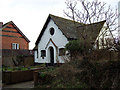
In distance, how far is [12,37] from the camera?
2684 centimetres

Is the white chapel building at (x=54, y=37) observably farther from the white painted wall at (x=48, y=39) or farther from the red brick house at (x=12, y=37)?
the red brick house at (x=12, y=37)

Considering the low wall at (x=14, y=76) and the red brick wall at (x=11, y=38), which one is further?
the red brick wall at (x=11, y=38)

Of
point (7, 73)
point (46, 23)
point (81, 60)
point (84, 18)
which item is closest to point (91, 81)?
point (81, 60)

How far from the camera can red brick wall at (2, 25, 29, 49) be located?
25.5 meters

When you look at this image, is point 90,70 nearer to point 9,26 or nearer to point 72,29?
point 72,29

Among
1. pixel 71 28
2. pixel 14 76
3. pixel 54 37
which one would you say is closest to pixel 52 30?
pixel 54 37

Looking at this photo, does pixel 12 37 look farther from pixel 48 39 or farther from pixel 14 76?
pixel 14 76

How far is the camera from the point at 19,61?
20172 mm

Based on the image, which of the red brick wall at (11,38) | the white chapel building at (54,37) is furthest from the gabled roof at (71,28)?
the red brick wall at (11,38)

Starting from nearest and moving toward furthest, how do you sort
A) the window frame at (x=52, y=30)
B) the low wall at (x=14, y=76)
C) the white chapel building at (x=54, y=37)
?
the low wall at (x=14, y=76) → the white chapel building at (x=54, y=37) → the window frame at (x=52, y=30)

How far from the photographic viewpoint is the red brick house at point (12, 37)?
25448 millimetres

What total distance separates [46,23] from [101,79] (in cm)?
1485

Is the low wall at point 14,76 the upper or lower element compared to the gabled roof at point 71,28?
lower

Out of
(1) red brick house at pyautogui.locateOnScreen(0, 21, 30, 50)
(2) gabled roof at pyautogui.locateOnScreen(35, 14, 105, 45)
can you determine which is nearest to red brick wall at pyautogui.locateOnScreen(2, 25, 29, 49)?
(1) red brick house at pyautogui.locateOnScreen(0, 21, 30, 50)
